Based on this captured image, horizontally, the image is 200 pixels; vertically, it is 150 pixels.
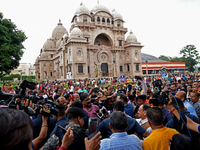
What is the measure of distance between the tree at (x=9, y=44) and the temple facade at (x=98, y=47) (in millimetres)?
9661

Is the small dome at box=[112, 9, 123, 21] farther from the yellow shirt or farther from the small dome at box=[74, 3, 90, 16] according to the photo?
the yellow shirt

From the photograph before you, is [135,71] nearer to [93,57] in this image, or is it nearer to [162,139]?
[93,57]

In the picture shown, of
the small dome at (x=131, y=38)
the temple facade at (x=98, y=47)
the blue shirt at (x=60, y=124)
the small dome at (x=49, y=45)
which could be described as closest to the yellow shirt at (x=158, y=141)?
the blue shirt at (x=60, y=124)

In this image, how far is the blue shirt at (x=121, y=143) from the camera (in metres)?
2.18

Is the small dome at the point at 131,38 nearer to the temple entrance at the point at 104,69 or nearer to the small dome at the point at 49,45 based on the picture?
the temple entrance at the point at 104,69

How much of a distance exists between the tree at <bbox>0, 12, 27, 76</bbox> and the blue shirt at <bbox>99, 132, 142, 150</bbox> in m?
19.9

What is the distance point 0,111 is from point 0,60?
21.2 meters

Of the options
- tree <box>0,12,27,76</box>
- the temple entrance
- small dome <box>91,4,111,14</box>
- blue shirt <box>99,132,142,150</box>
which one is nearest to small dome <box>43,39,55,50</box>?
small dome <box>91,4,111,14</box>

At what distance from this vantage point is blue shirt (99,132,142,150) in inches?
85.7

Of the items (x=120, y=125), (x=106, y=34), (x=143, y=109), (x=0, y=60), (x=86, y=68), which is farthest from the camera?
(x=106, y=34)

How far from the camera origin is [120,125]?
2318 millimetres

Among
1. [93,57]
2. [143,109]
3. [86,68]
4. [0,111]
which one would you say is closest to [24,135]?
[0,111]

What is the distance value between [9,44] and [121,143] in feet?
70.5

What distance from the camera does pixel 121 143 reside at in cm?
219
